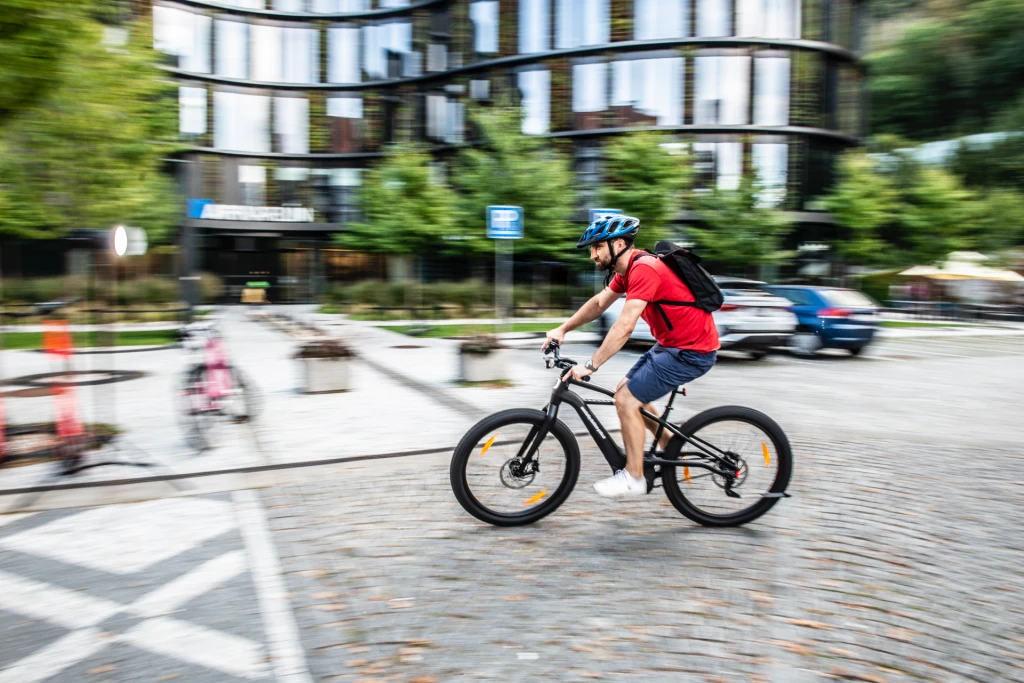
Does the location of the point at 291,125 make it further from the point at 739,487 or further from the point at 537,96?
the point at 739,487

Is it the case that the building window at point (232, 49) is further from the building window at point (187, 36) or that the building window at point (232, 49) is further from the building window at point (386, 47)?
the building window at point (386, 47)

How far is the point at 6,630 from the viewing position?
363cm

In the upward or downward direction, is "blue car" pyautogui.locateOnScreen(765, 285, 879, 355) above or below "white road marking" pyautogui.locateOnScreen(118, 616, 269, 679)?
above

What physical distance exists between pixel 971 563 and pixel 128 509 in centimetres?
516

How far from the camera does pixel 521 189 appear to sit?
101 ft

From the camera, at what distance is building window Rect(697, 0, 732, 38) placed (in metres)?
35.3

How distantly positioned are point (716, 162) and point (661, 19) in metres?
6.51

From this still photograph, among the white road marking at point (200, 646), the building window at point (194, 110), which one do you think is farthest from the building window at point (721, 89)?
the white road marking at point (200, 646)

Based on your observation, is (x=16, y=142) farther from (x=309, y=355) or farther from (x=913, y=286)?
(x=913, y=286)

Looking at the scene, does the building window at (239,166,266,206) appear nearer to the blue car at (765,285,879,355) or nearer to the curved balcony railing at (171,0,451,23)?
the curved balcony railing at (171,0,451,23)

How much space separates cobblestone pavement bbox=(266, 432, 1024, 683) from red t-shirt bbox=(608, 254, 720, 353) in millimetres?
1160

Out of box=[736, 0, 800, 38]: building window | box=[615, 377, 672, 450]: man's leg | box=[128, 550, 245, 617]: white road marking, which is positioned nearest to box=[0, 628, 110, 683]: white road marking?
box=[128, 550, 245, 617]: white road marking

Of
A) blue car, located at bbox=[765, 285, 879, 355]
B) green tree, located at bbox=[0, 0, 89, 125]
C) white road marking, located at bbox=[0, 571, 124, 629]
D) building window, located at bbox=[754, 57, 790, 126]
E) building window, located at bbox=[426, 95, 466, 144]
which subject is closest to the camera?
white road marking, located at bbox=[0, 571, 124, 629]

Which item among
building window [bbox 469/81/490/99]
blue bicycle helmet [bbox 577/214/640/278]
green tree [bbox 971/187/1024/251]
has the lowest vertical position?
blue bicycle helmet [bbox 577/214/640/278]
